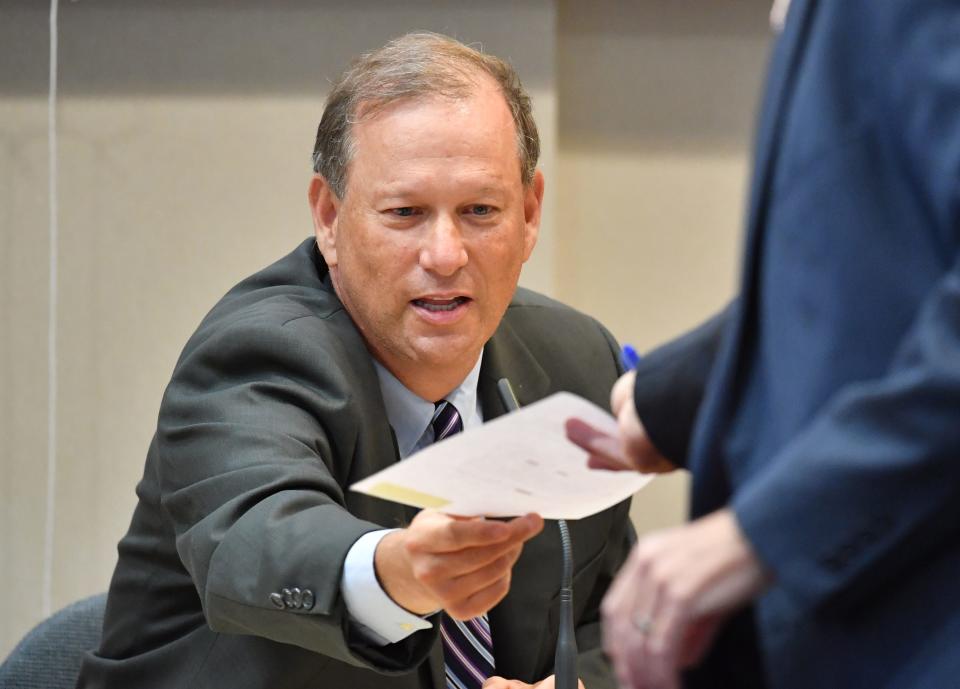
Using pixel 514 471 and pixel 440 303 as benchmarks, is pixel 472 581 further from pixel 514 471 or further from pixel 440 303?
pixel 440 303

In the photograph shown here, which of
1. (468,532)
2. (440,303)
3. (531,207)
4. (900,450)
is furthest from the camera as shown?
(531,207)

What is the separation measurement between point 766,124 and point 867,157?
0.07m

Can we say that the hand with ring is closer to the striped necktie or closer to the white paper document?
the white paper document

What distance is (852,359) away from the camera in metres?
0.71

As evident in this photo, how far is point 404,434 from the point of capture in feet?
6.06

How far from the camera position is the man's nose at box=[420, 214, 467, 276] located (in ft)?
5.77

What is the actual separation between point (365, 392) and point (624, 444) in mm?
803

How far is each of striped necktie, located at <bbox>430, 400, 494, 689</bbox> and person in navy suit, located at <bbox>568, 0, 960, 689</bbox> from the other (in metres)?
1.02

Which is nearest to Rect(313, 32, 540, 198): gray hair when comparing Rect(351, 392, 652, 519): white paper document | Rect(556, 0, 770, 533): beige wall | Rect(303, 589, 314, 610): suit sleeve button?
Rect(303, 589, 314, 610): suit sleeve button

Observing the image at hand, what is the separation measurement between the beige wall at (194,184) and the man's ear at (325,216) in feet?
4.26

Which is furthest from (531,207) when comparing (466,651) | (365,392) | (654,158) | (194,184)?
(194,184)

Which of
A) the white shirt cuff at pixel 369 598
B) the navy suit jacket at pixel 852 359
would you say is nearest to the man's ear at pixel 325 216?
the white shirt cuff at pixel 369 598

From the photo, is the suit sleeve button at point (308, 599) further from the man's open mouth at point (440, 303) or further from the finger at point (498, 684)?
the man's open mouth at point (440, 303)

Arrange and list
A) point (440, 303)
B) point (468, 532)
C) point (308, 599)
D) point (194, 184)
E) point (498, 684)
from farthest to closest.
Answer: point (194, 184) → point (440, 303) → point (498, 684) → point (308, 599) → point (468, 532)
